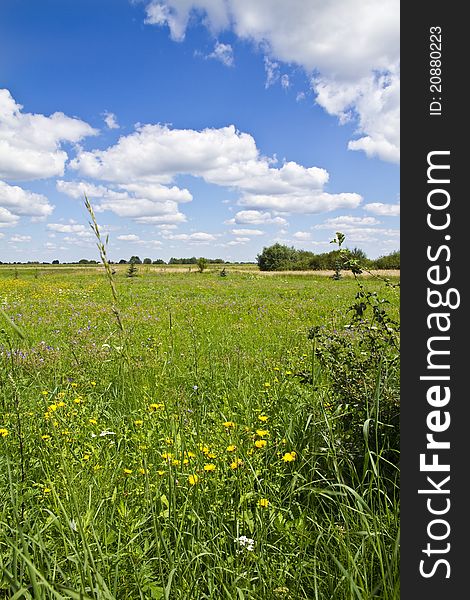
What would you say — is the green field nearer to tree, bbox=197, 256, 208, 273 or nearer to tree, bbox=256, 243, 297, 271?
tree, bbox=197, 256, 208, 273

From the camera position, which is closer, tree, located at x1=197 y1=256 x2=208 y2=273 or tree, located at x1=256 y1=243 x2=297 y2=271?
tree, located at x1=197 y1=256 x2=208 y2=273

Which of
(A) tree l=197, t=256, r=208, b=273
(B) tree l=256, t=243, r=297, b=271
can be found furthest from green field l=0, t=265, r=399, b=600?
(B) tree l=256, t=243, r=297, b=271

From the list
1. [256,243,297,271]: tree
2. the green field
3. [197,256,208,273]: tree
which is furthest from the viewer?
[256,243,297,271]: tree

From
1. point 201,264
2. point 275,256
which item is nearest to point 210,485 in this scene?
point 201,264

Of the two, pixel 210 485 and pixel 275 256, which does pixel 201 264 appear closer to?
pixel 275 256

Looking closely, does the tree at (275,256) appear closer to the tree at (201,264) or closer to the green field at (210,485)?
the tree at (201,264)

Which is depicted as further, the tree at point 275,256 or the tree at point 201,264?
the tree at point 275,256

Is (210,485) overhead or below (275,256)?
below

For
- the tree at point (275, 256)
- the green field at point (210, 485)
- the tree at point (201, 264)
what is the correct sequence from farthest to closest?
the tree at point (275, 256) → the tree at point (201, 264) → the green field at point (210, 485)

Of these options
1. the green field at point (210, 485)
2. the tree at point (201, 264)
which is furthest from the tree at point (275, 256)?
the green field at point (210, 485)

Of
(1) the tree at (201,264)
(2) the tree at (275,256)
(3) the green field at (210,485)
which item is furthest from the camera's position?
(2) the tree at (275,256)

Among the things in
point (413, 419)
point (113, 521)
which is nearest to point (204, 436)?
point (113, 521)

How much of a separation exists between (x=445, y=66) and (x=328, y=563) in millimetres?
2037

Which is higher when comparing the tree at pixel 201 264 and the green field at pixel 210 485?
the tree at pixel 201 264
